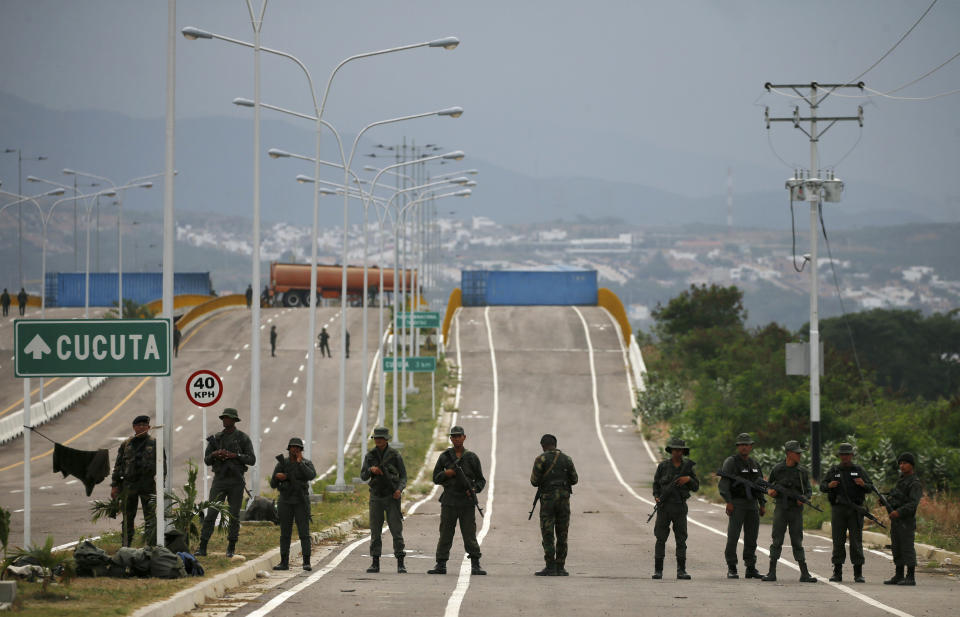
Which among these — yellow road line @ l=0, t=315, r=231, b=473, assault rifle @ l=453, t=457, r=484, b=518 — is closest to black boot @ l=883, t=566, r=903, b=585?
assault rifle @ l=453, t=457, r=484, b=518

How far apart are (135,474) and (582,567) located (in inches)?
263

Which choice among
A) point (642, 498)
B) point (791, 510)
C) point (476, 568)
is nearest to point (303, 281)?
point (642, 498)

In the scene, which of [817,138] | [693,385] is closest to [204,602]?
[817,138]

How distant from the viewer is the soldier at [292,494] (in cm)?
1703

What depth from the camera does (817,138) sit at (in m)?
34.3

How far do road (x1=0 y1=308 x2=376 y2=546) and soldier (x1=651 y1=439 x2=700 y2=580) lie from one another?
10178 mm

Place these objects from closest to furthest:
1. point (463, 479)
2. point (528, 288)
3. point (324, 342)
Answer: point (463, 479)
point (324, 342)
point (528, 288)

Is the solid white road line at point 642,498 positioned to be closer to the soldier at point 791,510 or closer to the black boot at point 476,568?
the soldier at point 791,510

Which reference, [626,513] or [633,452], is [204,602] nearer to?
[626,513]

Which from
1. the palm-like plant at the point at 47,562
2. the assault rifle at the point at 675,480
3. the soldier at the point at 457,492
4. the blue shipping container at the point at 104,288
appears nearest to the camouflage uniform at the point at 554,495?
the soldier at the point at 457,492

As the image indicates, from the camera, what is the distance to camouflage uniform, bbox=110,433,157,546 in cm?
1603

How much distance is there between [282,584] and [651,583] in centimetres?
454

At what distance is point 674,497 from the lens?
1745cm

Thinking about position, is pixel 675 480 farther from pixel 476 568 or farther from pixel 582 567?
pixel 476 568
